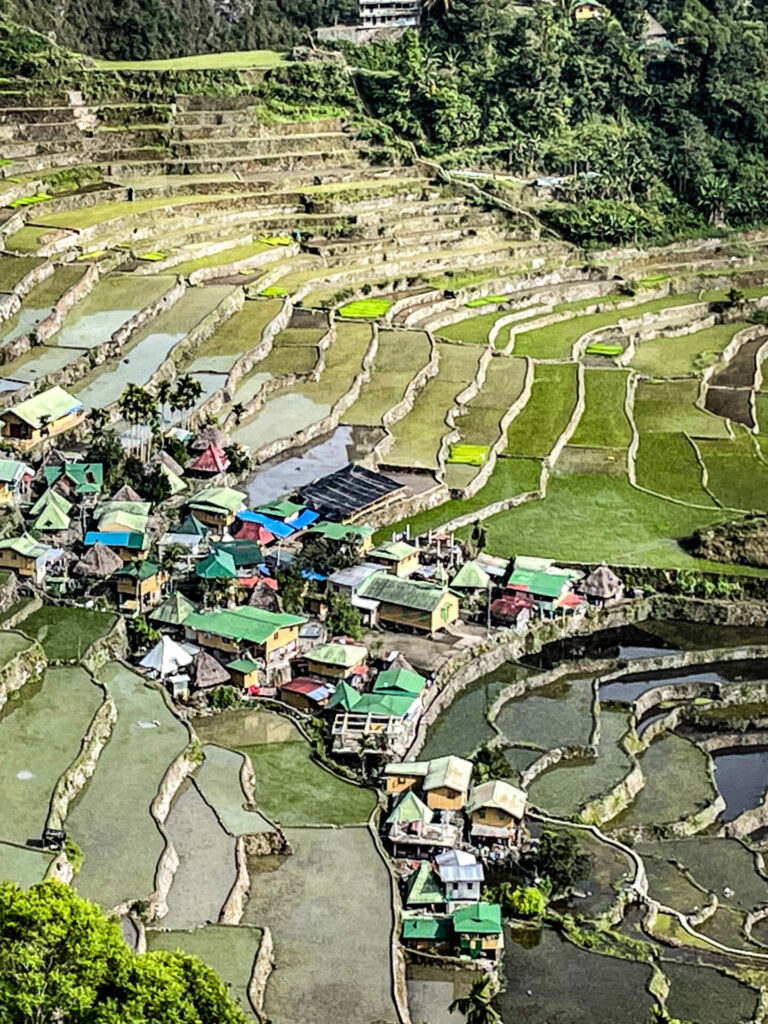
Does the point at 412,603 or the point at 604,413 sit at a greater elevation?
the point at 412,603

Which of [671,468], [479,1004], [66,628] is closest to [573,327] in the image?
[671,468]

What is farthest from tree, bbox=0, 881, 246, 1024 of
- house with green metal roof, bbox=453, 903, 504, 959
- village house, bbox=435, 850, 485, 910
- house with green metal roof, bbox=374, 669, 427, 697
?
house with green metal roof, bbox=374, 669, 427, 697

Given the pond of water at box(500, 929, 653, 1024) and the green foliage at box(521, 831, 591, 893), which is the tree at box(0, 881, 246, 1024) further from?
the green foliage at box(521, 831, 591, 893)

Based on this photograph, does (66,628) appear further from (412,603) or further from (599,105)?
(599,105)

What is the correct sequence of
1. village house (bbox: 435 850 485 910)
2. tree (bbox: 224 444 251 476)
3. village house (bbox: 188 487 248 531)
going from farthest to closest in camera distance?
1. tree (bbox: 224 444 251 476)
2. village house (bbox: 188 487 248 531)
3. village house (bbox: 435 850 485 910)

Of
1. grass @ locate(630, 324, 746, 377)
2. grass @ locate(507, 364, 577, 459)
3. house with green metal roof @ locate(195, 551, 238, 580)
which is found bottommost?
grass @ locate(630, 324, 746, 377)
